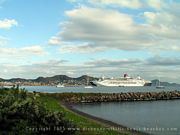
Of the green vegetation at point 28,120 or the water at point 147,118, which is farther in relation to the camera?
the water at point 147,118

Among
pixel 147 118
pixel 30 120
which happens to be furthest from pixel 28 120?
pixel 147 118

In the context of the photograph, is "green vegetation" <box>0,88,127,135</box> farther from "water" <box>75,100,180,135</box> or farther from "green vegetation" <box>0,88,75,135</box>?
"water" <box>75,100,180,135</box>

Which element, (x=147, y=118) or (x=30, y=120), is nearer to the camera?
(x=30, y=120)

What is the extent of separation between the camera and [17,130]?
9.94 meters

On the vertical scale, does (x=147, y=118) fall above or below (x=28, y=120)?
below

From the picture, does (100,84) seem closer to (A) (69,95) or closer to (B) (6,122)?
(A) (69,95)

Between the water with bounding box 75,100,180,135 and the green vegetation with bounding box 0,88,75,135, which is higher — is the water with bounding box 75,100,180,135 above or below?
below

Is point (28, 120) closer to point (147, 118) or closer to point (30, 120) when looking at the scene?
point (30, 120)

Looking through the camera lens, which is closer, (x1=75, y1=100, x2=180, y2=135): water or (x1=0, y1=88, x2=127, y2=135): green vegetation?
(x1=0, y1=88, x2=127, y2=135): green vegetation

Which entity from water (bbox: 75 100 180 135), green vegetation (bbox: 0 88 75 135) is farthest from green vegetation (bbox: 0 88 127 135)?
water (bbox: 75 100 180 135)

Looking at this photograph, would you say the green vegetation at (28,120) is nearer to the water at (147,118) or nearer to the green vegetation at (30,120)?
the green vegetation at (30,120)

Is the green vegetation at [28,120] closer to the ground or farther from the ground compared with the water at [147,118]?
farther from the ground

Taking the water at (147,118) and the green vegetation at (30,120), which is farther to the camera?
the water at (147,118)

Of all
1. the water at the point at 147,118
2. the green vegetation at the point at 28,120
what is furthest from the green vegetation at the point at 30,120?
the water at the point at 147,118
